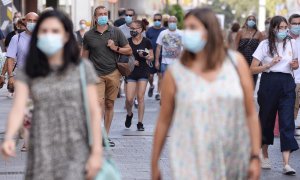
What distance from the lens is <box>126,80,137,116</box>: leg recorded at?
48.0ft

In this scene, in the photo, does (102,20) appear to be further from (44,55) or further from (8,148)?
(8,148)

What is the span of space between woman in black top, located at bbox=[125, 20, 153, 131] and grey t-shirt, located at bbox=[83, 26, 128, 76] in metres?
2.33

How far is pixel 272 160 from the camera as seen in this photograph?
38.2 feet

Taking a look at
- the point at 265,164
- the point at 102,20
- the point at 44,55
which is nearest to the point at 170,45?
the point at 102,20

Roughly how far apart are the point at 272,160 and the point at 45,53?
6.28 metres

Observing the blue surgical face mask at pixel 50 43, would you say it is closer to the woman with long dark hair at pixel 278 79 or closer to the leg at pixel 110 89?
the woman with long dark hair at pixel 278 79

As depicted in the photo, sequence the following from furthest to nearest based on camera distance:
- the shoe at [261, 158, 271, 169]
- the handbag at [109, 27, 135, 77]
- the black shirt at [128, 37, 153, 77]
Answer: the black shirt at [128, 37, 153, 77]
the handbag at [109, 27, 135, 77]
the shoe at [261, 158, 271, 169]

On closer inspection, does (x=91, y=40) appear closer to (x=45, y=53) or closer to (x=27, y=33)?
(x=27, y=33)

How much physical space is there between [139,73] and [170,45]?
3.97 meters

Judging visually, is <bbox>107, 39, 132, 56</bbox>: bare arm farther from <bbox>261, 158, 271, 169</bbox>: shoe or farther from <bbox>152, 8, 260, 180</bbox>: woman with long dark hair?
<bbox>152, 8, 260, 180</bbox>: woman with long dark hair

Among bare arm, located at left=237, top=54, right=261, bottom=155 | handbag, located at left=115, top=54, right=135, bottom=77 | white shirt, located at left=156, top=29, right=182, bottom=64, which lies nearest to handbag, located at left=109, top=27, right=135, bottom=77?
handbag, located at left=115, top=54, right=135, bottom=77

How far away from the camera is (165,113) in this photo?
5.76m


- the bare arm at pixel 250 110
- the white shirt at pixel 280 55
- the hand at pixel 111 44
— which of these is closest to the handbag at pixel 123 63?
the hand at pixel 111 44

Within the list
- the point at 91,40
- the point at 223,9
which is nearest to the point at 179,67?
the point at 91,40
